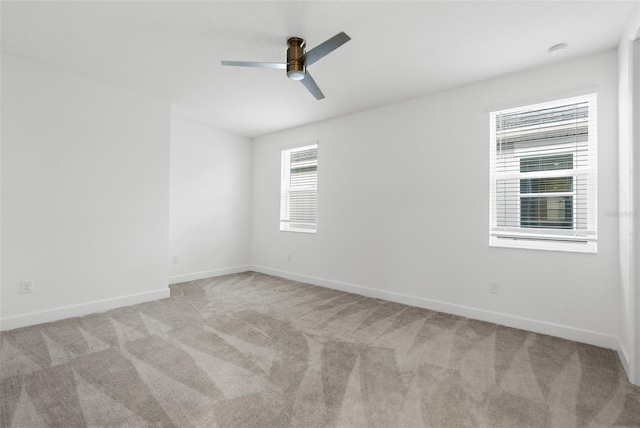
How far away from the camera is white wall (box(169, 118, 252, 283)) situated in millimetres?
4980

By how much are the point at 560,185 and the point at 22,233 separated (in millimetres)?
5568

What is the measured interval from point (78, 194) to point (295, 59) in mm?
2962

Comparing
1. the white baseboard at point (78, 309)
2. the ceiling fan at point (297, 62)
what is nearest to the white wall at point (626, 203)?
the ceiling fan at point (297, 62)

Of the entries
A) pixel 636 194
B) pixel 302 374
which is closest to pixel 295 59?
Answer: pixel 302 374

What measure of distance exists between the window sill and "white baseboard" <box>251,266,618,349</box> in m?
0.75

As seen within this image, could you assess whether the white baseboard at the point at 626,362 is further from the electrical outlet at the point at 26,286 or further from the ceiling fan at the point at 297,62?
the electrical outlet at the point at 26,286

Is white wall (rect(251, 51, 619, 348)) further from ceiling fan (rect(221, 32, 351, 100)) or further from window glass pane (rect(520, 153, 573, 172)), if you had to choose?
ceiling fan (rect(221, 32, 351, 100))

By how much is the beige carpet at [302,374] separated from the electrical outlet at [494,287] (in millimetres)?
369

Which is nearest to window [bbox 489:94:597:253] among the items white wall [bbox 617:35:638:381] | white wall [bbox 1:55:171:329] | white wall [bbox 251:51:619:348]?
white wall [bbox 251:51:619:348]

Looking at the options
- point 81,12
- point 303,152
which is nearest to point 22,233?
point 81,12

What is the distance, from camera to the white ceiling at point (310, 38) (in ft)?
7.35

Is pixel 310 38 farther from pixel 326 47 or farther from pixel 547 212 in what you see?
pixel 547 212

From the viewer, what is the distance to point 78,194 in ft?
11.1

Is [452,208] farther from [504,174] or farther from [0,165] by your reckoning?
[0,165]
